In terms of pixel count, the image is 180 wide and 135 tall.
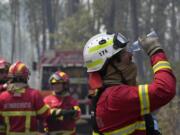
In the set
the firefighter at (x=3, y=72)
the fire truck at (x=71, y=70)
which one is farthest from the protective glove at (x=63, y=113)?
the fire truck at (x=71, y=70)

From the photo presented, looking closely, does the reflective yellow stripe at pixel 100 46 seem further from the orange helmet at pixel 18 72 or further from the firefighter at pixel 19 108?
the orange helmet at pixel 18 72

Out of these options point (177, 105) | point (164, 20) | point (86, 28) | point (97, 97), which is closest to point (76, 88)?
point (177, 105)

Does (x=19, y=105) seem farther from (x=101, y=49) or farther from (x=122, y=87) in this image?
(x=122, y=87)

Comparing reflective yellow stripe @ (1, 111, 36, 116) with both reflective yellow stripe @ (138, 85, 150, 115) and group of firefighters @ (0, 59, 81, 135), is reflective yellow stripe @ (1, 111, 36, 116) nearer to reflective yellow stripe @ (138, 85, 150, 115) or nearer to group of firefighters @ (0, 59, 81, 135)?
group of firefighters @ (0, 59, 81, 135)

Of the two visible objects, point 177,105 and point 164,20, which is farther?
point 164,20

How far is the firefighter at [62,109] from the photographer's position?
873 centimetres

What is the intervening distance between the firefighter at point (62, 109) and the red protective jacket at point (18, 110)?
5.29 feet

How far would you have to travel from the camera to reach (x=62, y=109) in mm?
8828

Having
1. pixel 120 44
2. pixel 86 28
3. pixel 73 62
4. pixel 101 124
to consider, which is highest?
pixel 86 28

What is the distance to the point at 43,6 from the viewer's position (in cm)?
5291

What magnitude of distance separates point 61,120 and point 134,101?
17.2 ft

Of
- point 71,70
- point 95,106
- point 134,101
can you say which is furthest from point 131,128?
point 71,70

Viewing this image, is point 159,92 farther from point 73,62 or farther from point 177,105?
point 73,62

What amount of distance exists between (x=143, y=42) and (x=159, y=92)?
37 centimetres
